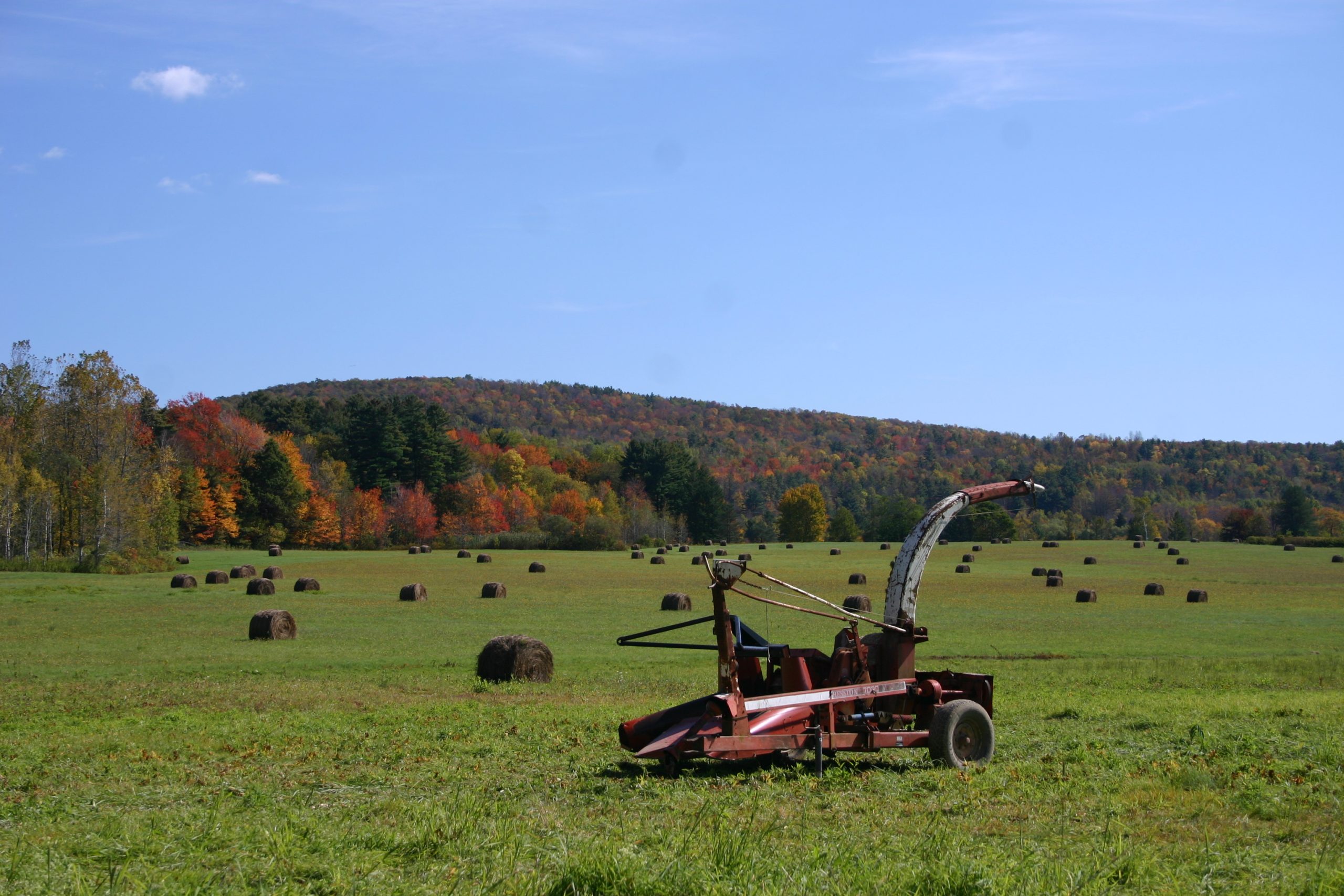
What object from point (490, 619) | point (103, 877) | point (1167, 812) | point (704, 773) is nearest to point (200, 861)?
point (103, 877)

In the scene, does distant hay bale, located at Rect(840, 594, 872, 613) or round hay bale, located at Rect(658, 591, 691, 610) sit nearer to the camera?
distant hay bale, located at Rect(840, 594, 872, 613)

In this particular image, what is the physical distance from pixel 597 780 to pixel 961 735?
11.7 feet

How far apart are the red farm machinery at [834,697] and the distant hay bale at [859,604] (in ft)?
74.3

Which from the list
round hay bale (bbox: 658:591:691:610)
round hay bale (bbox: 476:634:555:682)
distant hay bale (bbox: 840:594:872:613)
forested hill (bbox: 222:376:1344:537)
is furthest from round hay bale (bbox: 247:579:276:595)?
forested hill (bbox: 222:376:1344:537)

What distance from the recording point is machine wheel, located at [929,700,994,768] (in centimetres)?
1048

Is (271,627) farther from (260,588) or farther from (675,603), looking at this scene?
(260,588)

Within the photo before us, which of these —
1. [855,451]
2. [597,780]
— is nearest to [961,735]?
[597,780]

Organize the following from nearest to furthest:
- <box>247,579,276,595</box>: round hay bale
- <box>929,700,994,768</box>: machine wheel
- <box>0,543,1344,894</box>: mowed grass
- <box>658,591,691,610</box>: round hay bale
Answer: <box>0,543,1344,894</box>: mowed grass → <box>929,700,994,768</box>: machine wheel → <box>658,591,691,610</box>: round hay bale → <box>247,579,276,595</box>: round hay bale

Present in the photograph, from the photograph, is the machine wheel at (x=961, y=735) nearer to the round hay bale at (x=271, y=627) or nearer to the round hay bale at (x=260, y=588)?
the round hay bale at (x=271, y=627)

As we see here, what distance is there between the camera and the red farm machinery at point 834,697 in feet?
32.1

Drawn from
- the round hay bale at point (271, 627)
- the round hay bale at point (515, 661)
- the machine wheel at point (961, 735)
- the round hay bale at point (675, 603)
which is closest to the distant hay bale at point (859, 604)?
the round hay bale at point (675, 603)

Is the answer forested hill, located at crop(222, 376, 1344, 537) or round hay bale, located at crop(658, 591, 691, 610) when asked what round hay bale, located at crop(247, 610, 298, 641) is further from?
forested hill, located at crop(222, 376, 1344, 537)

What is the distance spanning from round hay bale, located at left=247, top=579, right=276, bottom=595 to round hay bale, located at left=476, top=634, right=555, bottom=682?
2587 centimetres

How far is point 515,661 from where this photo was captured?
19.4 m
